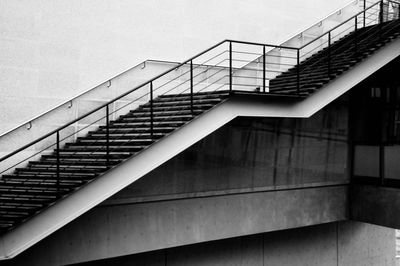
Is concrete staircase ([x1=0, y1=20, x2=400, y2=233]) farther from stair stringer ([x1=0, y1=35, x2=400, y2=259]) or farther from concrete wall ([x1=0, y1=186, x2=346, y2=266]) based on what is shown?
concrete wall ([x1=0, y1=186, x2=346, y2=266])

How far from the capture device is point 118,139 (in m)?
9.47

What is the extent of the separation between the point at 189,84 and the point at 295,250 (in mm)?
5474

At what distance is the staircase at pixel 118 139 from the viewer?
791 centimetres

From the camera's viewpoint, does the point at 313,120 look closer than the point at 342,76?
No

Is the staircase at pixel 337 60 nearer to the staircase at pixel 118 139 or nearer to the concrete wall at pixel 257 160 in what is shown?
the staircase at pixel 118 139

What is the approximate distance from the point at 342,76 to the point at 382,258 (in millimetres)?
8403

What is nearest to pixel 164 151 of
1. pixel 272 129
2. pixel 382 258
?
pixel 272 129

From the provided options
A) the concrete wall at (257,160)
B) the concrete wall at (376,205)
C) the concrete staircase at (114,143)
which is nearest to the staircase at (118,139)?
the concrete staircase at (114,143)

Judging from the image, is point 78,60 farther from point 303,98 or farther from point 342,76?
point 342,76

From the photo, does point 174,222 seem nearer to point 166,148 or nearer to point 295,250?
point 166,148

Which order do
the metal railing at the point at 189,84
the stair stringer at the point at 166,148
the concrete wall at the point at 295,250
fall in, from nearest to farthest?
the stair stringer at the point at 166,148
the metal railing at the point at 189,84
the concrete wall at the point at 295,250

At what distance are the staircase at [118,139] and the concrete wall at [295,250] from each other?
2617mm

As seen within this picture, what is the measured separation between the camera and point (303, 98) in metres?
10.1

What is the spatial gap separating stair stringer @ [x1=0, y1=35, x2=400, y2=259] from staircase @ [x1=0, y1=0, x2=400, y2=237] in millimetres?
109
